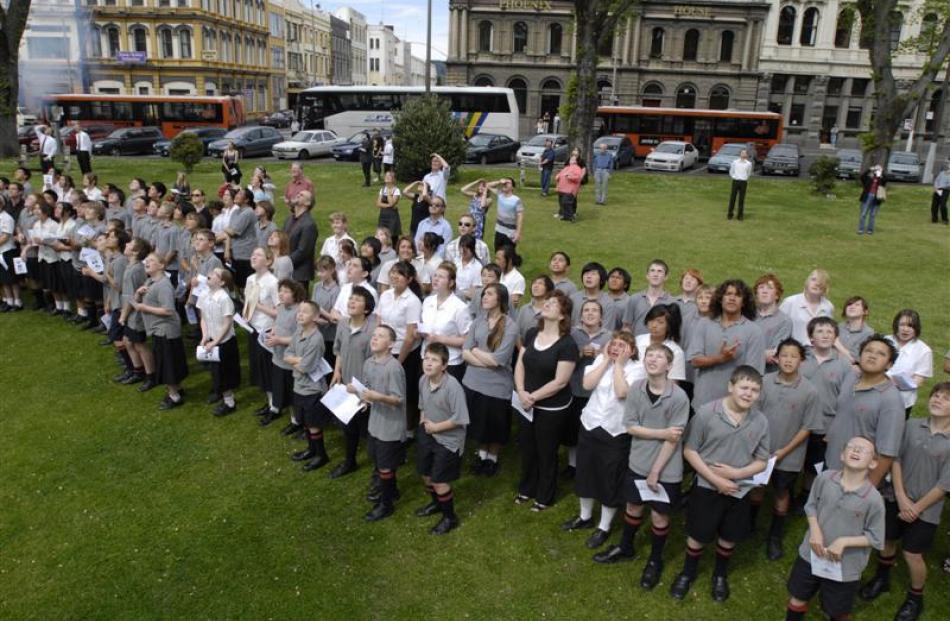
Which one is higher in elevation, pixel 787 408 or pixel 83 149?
pixel 83 149

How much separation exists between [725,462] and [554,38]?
177 feet

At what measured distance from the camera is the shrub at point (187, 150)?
2405 cm

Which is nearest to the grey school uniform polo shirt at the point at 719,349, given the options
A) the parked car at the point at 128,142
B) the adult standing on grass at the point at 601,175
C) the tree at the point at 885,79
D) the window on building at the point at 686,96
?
the adult standing on grass at the point at 601,175

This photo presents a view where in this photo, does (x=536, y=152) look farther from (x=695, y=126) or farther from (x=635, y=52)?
(x=635, y=52)

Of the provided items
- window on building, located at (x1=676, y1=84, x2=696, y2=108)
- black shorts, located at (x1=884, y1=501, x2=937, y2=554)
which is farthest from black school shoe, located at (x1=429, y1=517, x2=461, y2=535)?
window on building, located at (x1=676, y1=84, x2=696, y2=108)

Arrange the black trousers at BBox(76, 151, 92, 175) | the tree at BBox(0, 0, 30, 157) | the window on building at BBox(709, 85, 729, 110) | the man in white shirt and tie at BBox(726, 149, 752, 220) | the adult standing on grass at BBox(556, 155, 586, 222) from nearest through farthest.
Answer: the adult standing on grass at BBox(556, 155, 586, 222)
the man in white shirt and tie at BBox(726, 149, 752, 220)
the black trousers at BBox(76, 151, 92, 175)
the tree at BBox(0, 0, 30, 157)
the window on building at BBox(709, 85, 729, 110)

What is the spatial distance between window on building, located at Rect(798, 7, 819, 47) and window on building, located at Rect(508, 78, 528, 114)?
20.3 meters

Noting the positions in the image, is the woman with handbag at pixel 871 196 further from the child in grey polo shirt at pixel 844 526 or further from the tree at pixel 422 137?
the child in grey polo shirt at pixel 844 526

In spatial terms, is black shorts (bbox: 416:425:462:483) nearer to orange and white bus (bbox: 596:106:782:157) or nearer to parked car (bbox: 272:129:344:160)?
parked car (bbox: 272:129:344:160)

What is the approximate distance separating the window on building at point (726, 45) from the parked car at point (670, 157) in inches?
1056

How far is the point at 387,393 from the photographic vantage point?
5570mm

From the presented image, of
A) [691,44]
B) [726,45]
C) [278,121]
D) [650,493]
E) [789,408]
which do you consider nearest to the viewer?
[650,493]

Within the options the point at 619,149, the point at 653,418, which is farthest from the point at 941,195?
the point at 653,418

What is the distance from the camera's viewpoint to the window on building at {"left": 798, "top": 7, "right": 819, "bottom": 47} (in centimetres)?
5131
